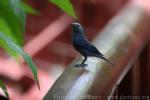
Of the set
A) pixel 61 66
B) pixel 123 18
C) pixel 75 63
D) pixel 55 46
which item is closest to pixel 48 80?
pixel 61 66

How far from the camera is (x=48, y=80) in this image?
1.93 m

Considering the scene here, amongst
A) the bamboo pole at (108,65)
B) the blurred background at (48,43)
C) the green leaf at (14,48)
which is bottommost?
the blurred background at (48,43)

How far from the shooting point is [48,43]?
2318 millimetres

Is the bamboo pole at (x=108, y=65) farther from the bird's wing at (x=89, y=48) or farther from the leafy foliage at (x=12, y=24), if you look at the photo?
the leafy foliage at (x=12, y=24)

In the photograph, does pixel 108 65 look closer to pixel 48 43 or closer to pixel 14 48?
pixel 14 48

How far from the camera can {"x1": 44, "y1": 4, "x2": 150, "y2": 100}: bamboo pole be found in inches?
22.2

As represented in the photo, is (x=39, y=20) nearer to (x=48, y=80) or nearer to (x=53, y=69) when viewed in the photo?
(x=53, y=69)

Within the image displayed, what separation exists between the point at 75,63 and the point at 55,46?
5.73 feet

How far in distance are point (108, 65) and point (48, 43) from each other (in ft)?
5.46

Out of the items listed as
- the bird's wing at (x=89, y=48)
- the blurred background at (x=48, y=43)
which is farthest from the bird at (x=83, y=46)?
the blurred background at (x=48, y=43)

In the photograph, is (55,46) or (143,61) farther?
(55,46)

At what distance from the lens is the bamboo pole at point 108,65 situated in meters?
0.56

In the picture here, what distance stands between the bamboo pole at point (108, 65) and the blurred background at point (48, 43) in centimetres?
88

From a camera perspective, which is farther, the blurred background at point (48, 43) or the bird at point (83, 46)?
the blurred background at point (48, 43)
